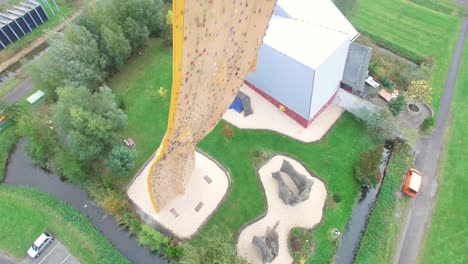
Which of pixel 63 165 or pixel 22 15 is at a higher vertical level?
pixel 22 15

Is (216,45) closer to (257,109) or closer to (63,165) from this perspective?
(257,109)

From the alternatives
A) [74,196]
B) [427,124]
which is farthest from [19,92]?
[427,124]

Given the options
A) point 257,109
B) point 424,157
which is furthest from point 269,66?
point 424,157

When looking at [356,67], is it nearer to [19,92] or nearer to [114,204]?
[114,204]

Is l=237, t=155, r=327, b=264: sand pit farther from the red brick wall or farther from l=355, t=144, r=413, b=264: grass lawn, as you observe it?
the red brick wall

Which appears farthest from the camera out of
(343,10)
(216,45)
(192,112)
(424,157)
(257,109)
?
(343,10)

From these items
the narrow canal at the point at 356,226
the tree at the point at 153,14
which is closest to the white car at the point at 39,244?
the narrow canal at the point at 356,226
